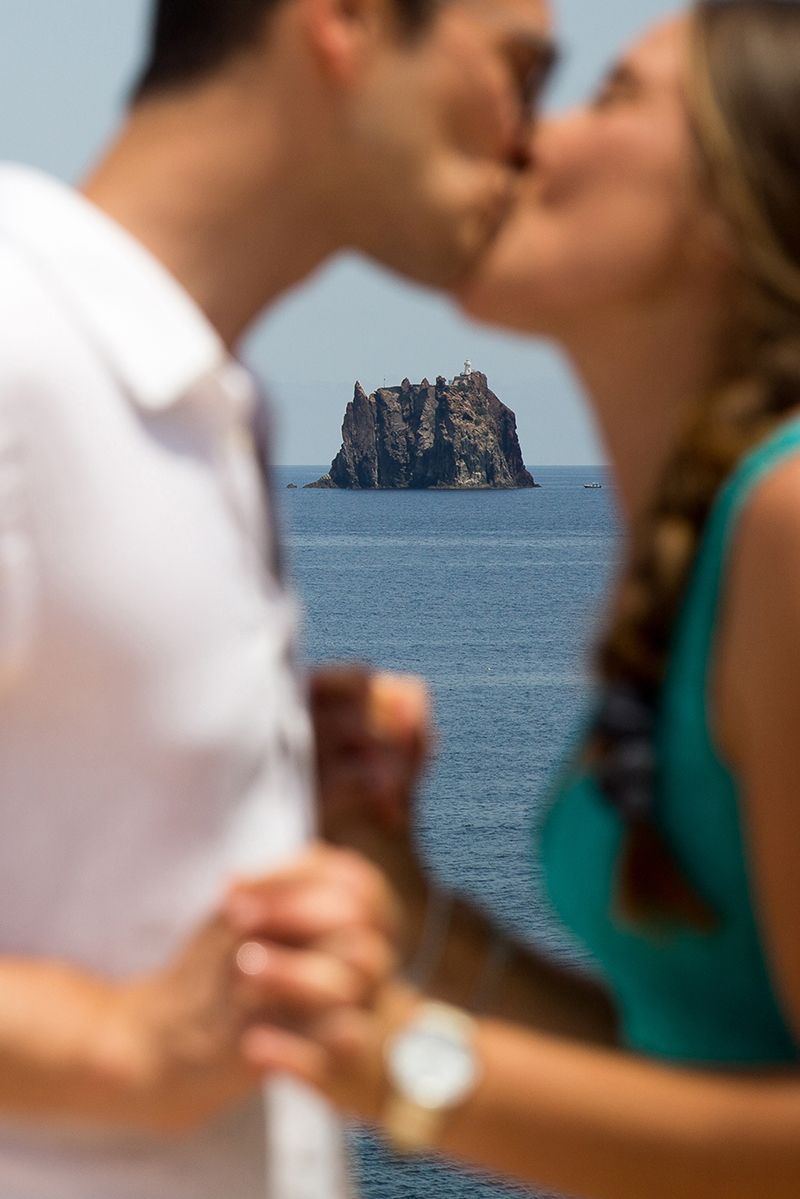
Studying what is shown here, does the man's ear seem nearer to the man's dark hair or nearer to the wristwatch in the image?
the man's dark hair

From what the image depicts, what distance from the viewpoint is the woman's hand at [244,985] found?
2.01 m

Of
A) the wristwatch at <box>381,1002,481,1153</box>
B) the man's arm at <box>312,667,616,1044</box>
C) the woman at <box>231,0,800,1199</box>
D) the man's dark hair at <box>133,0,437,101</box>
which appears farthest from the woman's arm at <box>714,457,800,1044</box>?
the man's dark hair at <box>133,0,437,101</box>

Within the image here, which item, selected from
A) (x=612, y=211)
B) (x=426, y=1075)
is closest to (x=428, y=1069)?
(x=426, y=1075)

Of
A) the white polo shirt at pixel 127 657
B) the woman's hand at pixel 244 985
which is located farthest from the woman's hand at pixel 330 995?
the white polo shirt at pixel 127 657

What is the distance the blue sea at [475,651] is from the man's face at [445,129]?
0.44 metres

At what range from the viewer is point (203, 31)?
7.66 ft

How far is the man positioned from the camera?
2.07 metres

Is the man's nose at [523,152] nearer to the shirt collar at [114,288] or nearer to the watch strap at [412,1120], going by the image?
the shirt collar at [114,288]

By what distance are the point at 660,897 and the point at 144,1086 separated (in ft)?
2.26

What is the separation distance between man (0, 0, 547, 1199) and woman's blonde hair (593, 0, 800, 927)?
1.08ft

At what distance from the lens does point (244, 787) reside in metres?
2.23

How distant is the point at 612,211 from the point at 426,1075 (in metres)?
1.20

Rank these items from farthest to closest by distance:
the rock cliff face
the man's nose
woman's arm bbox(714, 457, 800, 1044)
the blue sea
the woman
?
the rock cliff face → the blue sea → the man's nose → the woman → woman's arm bbox(714, 457, 800, 1044)

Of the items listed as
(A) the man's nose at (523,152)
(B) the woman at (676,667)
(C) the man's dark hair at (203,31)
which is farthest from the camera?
(A) the man's nose at (523,152)
